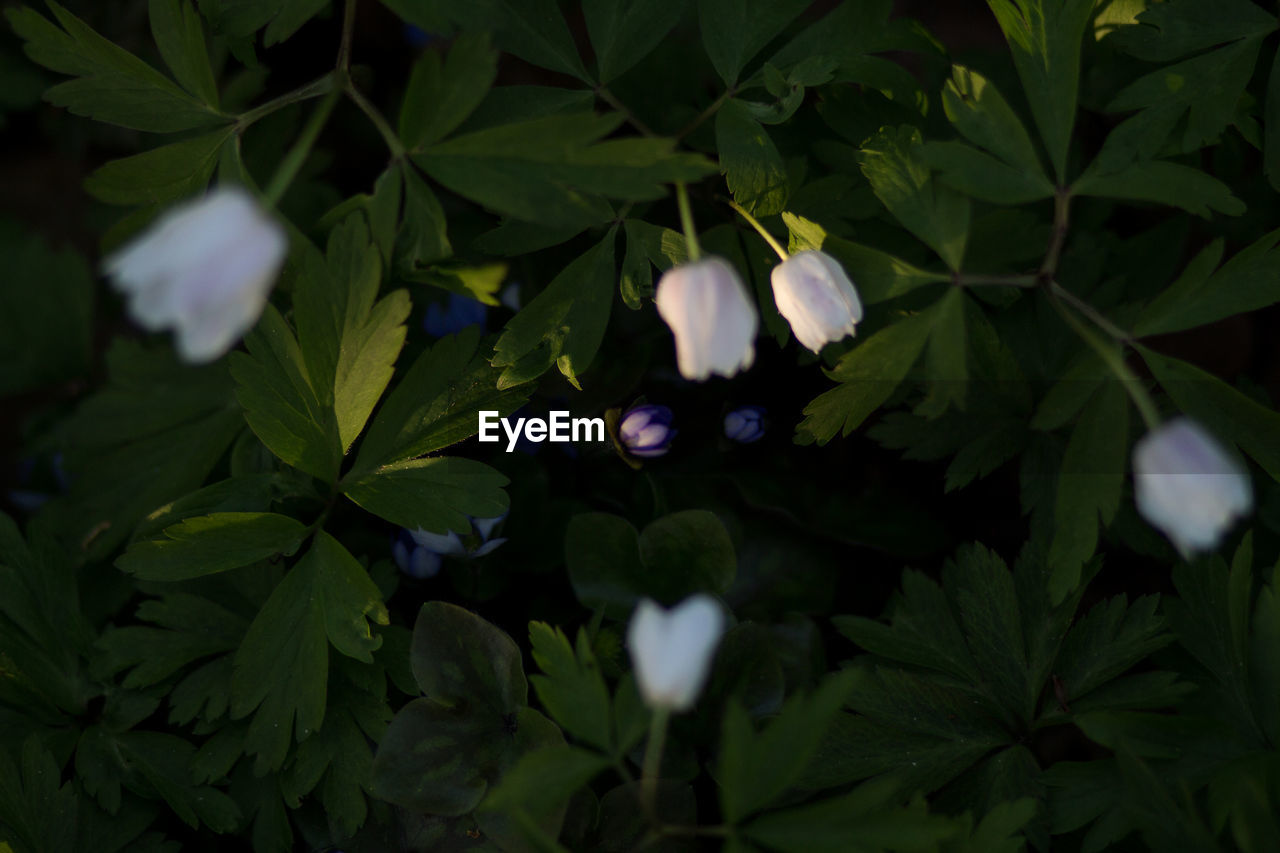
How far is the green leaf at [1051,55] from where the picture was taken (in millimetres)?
1596

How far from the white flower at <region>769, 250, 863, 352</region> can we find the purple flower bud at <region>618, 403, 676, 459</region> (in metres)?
0.50

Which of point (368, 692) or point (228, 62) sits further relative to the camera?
point (228, 62)

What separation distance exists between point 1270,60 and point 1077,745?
1517 millimetres

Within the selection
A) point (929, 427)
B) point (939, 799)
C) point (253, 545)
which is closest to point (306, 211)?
point (253, 545)

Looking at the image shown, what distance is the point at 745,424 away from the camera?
2.05 metres

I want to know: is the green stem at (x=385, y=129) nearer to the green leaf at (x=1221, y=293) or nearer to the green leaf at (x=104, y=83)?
the green leaf at (x=104, y=83)

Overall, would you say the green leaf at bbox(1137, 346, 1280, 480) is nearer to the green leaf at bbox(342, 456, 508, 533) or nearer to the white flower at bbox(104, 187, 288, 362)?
the green leaf at bbox(342, 456, 508, 533)

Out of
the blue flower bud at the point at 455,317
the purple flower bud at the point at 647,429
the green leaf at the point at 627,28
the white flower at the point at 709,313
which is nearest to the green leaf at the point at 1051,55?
the green leaf at the point at 627,28

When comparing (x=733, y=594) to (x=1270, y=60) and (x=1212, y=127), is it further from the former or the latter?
(x=1270, y=60)

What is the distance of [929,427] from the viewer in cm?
194

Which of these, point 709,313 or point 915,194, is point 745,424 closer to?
point 915,194

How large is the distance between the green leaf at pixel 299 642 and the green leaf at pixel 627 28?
3.42ft

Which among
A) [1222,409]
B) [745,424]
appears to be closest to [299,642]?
[745,424]

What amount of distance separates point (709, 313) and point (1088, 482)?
2.46 ft
